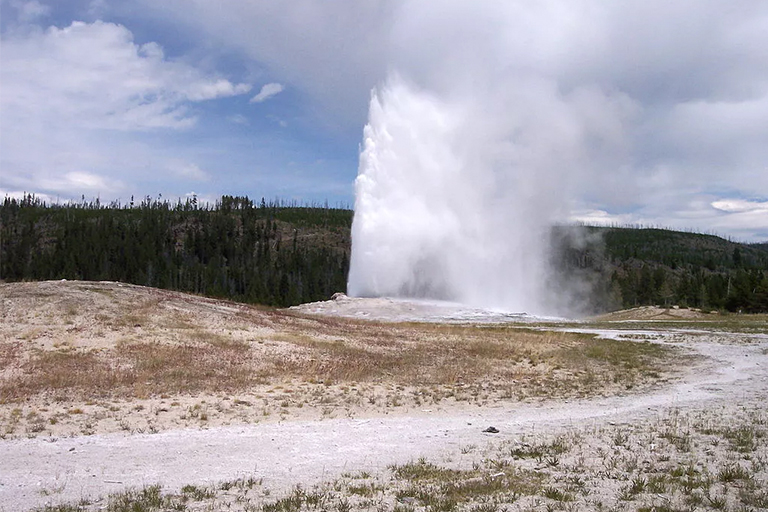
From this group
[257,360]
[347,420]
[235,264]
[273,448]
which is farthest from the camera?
[235,264]

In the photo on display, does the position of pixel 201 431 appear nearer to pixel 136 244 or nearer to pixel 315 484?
pixel 315 484

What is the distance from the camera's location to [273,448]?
10.5 meters

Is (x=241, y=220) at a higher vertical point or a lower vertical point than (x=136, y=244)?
higher

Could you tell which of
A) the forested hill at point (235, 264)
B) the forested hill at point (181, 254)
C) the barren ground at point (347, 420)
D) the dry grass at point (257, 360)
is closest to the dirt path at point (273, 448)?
the barren ground at point (347, 420)

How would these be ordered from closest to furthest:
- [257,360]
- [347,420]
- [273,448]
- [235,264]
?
[273,448] → [347,420] → [257,360] → [235,264]

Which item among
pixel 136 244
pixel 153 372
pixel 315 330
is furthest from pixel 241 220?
pixel 153 372

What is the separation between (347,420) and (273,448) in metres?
2.97

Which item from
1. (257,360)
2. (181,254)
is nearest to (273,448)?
(257,360)

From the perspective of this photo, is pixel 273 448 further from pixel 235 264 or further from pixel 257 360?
pixel 235 264

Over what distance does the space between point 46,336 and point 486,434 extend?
17302 millimetres

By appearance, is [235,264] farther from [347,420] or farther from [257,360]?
[347,420]

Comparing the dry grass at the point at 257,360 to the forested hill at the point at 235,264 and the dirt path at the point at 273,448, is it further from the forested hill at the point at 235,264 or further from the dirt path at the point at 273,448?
the forested hill at the point at 235,264

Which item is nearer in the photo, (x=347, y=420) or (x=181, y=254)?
(x=347, y=420)

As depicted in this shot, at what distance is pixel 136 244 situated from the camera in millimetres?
142500
